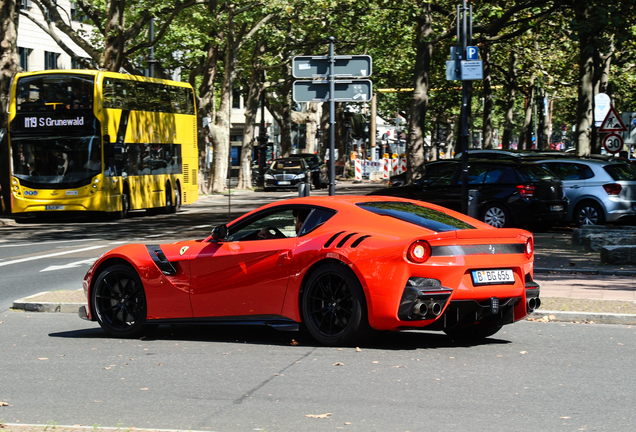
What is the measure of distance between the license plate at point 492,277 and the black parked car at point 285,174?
38279 mm

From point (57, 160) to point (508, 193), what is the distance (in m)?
12.5

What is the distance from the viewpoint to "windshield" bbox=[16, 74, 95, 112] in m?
25.8

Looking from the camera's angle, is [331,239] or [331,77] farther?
[331,77]

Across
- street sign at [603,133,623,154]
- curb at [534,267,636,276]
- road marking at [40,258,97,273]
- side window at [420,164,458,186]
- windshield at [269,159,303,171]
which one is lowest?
road marking at [40,258,97,273]

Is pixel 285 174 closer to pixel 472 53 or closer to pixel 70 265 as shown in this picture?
pixel 472 53

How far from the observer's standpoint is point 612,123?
24719mm

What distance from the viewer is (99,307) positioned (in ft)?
29.7

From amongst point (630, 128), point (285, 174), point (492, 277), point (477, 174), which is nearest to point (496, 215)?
point (477, 174)

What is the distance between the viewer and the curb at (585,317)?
9547 mm

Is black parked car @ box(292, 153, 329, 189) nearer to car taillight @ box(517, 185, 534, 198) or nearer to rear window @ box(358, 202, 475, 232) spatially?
car taillight @ box(517, 185, 534, 198)

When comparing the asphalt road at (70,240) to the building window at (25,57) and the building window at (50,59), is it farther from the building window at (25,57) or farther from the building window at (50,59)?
the building window at (50,59)

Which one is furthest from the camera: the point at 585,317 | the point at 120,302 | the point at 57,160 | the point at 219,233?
the point at 57,160

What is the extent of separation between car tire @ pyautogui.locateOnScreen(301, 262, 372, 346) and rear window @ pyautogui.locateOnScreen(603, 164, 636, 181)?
49.4 ft

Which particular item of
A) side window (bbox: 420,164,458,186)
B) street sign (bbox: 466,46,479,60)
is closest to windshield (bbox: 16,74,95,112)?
side window (bbox: 420,164,458,186)
